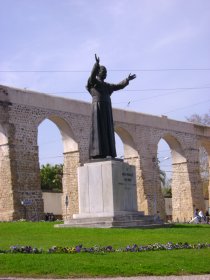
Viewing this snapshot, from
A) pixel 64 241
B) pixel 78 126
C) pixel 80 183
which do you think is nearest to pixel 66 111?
pixel 78 126

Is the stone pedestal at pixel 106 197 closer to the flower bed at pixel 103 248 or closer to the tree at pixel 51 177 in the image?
the flower bed at pixel 103 248

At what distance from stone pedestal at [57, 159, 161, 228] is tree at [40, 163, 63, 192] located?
30.4 m

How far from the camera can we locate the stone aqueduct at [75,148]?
24984 millimetres

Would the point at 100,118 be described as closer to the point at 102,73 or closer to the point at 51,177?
the point at 102,73

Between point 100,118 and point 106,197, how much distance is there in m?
2.10

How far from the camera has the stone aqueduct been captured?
24984mm

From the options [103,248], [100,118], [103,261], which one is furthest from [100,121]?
[103,261]

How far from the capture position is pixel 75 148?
28766mm

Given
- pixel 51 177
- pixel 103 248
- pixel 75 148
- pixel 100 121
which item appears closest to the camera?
pixel 103 248

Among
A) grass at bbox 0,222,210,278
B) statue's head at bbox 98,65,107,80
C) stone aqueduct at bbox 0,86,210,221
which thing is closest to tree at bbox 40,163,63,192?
stone aqueduct at bbox 0,86,210,221

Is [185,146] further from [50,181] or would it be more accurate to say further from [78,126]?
[50,181]

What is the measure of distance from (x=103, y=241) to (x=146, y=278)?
3553 mm

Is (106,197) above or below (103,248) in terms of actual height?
above

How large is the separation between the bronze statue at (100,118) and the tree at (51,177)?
30287mm
